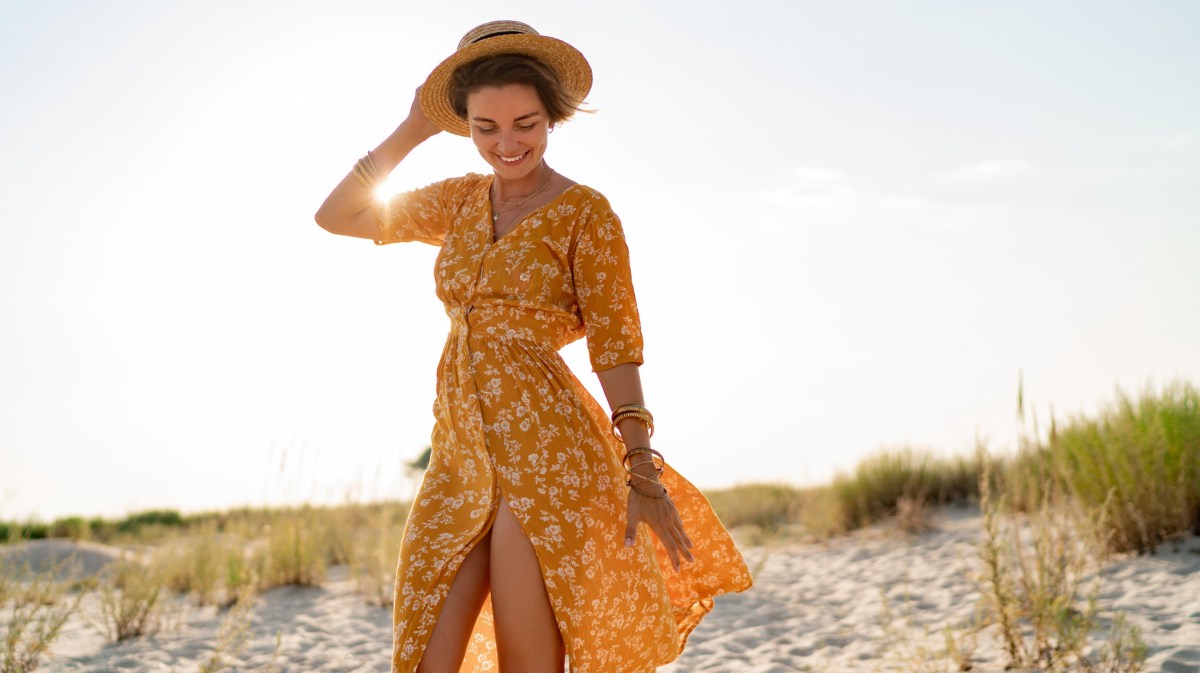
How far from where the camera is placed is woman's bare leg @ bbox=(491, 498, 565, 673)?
228cm

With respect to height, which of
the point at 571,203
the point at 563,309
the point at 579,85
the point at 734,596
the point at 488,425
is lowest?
the point at 734,596

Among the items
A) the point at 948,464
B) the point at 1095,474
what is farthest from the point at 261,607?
the point at 948,464

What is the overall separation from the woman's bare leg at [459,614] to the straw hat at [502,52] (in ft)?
4.19

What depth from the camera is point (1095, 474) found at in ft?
23.8

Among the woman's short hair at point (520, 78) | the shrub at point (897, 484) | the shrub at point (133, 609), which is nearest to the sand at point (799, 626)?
the shrub at point (133, 609)

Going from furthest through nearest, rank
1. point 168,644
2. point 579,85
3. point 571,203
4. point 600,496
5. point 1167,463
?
point 1167,463 < point 168,644 < point 579,85 < point 571,203 < point 600,496

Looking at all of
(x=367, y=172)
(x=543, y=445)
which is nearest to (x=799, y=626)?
(x=543, y=445)

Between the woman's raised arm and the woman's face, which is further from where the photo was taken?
the woman's raised arm

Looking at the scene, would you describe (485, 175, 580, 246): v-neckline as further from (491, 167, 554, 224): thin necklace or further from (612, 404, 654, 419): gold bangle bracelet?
(612, 404, 654, 419): gold bangle bracelet

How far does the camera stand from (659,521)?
2432mm

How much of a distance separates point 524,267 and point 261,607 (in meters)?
5.49

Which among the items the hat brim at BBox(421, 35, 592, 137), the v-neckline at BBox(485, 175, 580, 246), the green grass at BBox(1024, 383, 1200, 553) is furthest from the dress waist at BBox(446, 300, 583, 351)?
the green grass at BBox(1024, 383, 1200, 553)

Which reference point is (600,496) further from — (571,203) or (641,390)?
(571,203)

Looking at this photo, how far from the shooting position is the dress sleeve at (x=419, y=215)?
9.68 ft
